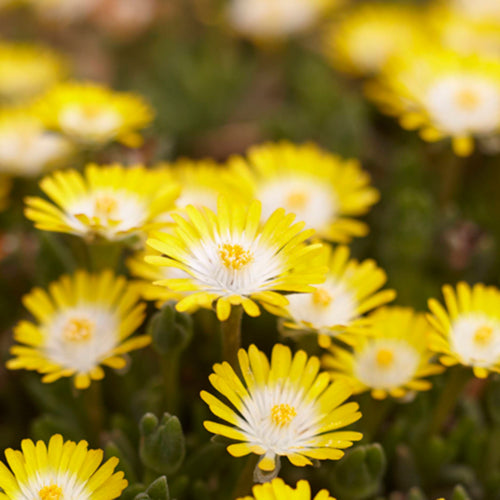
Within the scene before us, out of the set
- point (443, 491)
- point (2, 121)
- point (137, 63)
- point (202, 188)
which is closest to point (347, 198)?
point (202, 188)

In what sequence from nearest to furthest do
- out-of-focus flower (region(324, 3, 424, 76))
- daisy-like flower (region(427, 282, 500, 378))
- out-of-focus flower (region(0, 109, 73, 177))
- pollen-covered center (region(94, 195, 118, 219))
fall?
daisy-like flower (region(427, 282, 500, 378)), pollen-covered center (region(94, 195, 118, 219)), out-of-focus flower (region(0, 109, 73, 177)), out-of-focus flower (region(324, 3, 424, 76))

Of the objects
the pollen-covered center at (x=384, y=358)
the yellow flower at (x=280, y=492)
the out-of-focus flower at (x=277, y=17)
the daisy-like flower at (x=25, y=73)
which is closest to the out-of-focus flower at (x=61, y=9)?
the daisy-like flower at (x=25, y=73)

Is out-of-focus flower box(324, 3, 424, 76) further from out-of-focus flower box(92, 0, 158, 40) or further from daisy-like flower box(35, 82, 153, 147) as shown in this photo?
daisy-like flower box(35, 82, 153, 147)

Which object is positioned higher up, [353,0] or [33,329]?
[353,0]

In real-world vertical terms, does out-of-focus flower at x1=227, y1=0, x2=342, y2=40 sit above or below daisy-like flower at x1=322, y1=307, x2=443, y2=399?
above

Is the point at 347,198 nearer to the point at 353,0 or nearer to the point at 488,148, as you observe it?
the point at 488,148

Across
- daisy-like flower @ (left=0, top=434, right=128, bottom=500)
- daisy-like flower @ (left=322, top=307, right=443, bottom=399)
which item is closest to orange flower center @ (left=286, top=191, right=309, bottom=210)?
daisy-like flower @ (left=322, top=307, right=443, bottom=399)
